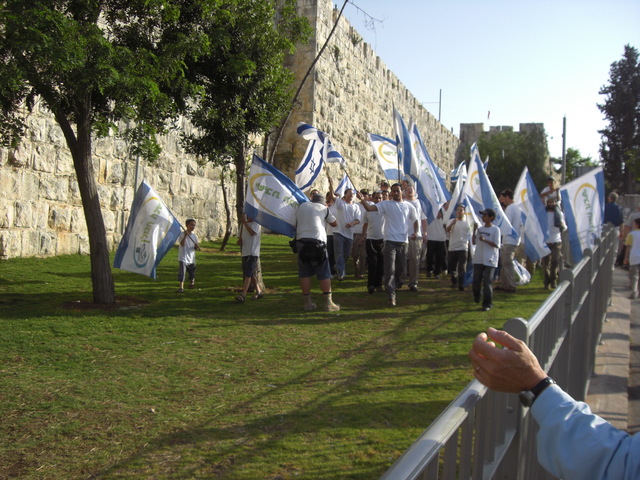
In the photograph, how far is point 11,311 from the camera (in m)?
8.48

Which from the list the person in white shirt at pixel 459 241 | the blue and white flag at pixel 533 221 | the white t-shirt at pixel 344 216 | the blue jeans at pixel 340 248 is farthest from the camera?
the blue jeans at pixel 340 248

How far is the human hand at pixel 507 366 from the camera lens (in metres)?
1.97

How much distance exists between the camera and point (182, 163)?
16953 millimetres

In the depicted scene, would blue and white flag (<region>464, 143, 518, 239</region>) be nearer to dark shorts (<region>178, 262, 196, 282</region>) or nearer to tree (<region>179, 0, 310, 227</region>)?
tree (<region>179, 0, 310, 227</region>)

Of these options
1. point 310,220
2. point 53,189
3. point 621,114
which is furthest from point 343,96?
point 621,114

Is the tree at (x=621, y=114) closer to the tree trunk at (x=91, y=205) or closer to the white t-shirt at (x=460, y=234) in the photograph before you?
the white t-shirt at (x=460, y=234)

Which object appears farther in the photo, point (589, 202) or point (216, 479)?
point (589, 202)

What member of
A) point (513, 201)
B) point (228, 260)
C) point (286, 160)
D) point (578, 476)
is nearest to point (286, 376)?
point (578, 476)

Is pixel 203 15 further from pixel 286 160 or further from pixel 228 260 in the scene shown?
pixel 286 160

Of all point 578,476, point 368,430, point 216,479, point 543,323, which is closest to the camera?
point 578,476

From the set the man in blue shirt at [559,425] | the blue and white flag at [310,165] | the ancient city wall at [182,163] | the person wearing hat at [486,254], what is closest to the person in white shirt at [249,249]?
the blue and white flag at [310,165]

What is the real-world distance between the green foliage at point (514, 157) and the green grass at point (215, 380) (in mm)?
34205

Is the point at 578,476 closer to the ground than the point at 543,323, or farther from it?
closer to the ground

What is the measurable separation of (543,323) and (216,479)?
6.83 ft
